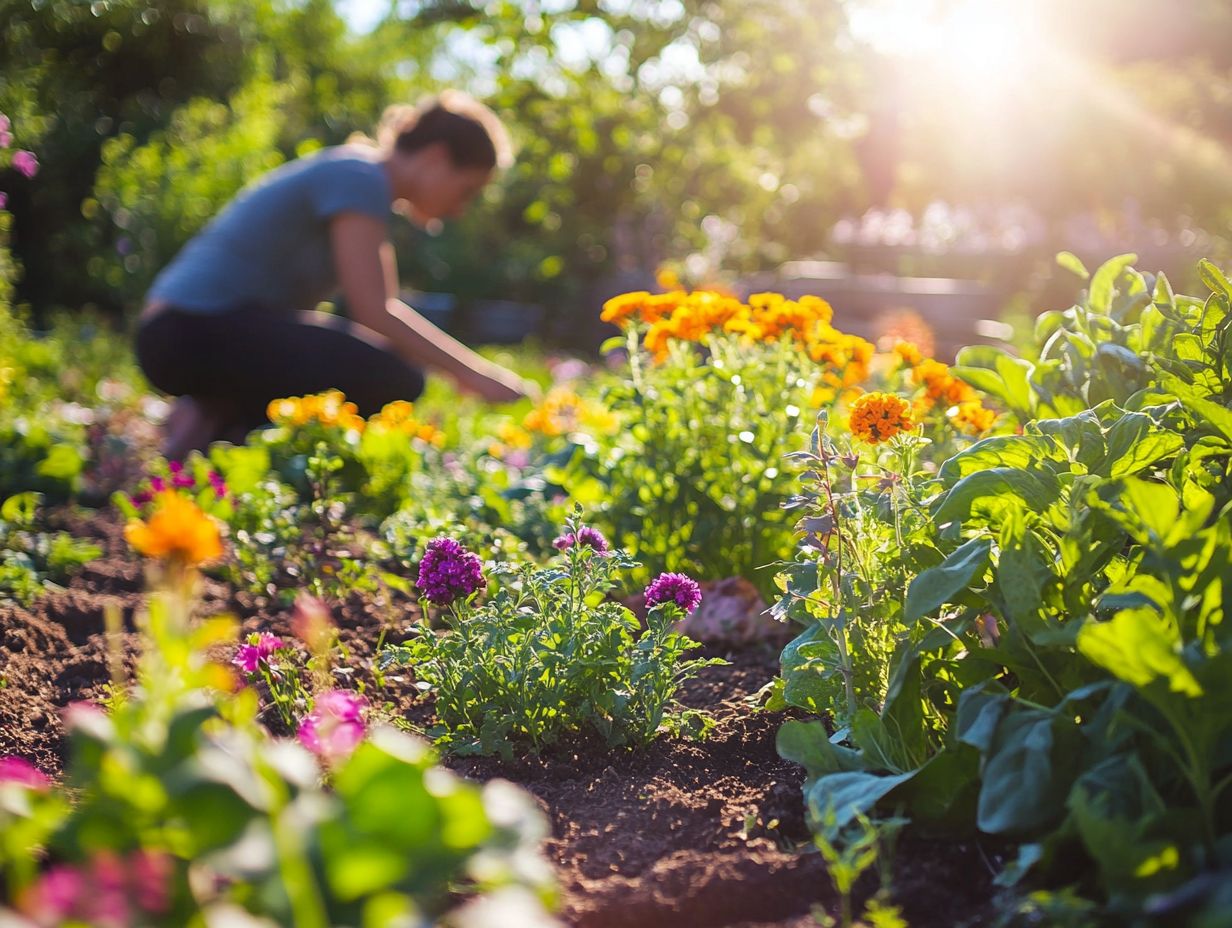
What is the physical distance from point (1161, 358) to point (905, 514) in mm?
529

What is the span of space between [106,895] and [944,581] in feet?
3.45

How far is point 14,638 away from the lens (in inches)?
98.8

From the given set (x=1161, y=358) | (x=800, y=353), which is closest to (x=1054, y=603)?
(x=1161, y=358)

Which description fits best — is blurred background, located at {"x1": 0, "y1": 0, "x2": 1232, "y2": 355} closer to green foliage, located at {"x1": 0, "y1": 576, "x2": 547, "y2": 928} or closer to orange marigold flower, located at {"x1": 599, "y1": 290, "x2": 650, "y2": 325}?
orange marigold flower, located at {"x1": 599, "y1": 290, "x2": 650, "y2": 325}

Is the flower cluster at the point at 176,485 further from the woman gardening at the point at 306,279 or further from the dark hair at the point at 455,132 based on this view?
the dark hair at the point at 455,132

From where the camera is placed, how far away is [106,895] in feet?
2.67

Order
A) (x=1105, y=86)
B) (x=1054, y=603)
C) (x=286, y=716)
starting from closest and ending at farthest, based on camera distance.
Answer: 1. (x=1054, y=603)
2. (x=286, y=716)
3. (x=1105, y=86)

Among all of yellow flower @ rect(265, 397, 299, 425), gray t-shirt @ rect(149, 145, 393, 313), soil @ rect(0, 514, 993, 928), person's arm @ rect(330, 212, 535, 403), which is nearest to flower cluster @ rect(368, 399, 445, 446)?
yellow flower @ rect(265, 397, 299, 425)

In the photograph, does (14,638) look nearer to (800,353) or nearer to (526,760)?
(526,760)

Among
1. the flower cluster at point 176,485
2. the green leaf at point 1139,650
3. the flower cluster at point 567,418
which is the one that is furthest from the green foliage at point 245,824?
the flower cluster at point 567,418

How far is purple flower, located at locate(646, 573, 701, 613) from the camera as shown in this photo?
190 centimetres

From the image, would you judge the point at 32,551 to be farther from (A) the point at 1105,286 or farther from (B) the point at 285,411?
(A) the point at 1105,286

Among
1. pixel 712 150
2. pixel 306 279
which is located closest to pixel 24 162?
pixel 306 279

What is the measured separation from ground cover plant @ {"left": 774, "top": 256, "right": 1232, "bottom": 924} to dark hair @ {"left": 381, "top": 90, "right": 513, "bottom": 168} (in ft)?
10.2
